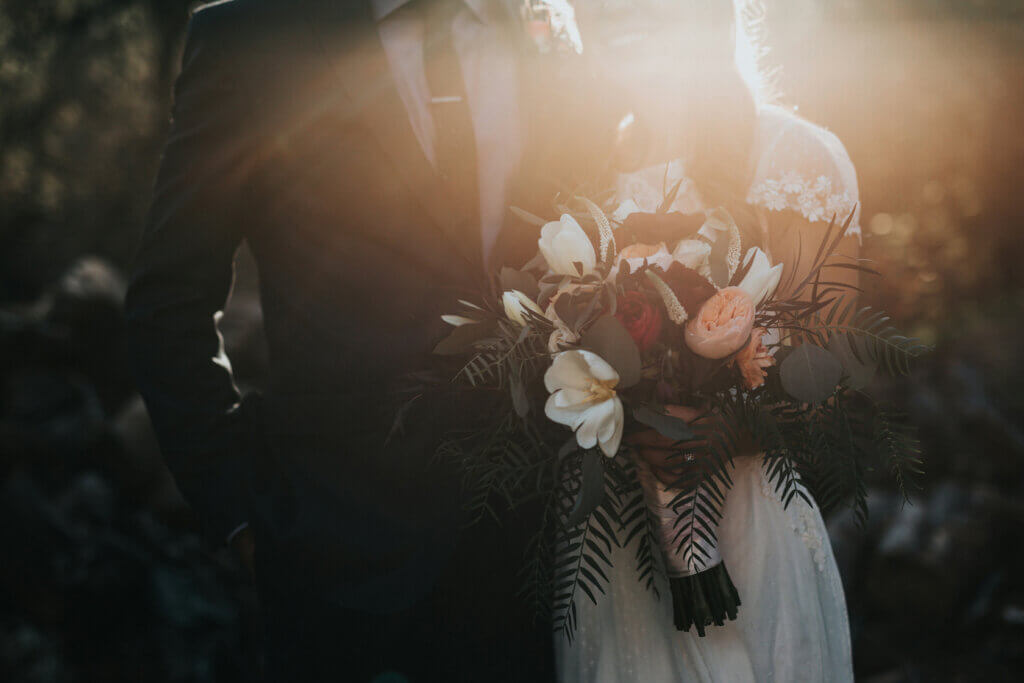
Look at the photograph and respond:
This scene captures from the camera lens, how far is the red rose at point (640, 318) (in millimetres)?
1138

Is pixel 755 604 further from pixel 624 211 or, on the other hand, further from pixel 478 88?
pixel 478 88

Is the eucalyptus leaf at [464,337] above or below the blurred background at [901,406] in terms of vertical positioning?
above

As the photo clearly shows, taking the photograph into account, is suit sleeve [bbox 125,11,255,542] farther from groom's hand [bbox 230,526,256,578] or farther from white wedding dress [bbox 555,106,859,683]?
white wedding dress [bbox 555,106,859,683]

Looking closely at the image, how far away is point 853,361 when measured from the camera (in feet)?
3.92

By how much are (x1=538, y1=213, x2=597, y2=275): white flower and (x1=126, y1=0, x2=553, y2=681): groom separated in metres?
0.31

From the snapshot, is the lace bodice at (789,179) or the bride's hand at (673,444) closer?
the bride's hand at (673,444)

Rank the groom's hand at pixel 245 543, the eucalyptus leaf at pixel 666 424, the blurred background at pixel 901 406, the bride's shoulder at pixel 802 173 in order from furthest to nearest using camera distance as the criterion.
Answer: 1. the blurred background at pixel 901 406
2. the bride's shoulder at pixel 802 173
3. the groom's hand at pixel 245 543
4. the eucalyptus leaf at pixel 666 424

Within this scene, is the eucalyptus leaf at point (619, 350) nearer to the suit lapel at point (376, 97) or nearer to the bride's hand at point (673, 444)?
the bride's hand at point (673, 444)

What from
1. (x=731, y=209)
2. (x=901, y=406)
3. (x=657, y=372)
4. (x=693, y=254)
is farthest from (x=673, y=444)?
(x=901, y=406)

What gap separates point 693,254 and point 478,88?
0.66 meters

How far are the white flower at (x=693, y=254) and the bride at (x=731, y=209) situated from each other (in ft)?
0.77

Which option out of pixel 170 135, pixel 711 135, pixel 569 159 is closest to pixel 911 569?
pixel 711 135

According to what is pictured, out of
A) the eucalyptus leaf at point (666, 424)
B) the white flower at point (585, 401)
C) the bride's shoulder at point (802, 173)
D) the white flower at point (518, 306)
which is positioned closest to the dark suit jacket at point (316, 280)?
the white flower at point (518, 306)

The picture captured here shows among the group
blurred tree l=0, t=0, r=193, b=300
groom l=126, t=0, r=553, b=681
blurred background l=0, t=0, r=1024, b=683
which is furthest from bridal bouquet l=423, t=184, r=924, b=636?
blurred tree l=0, t=0, r=193, b=300
